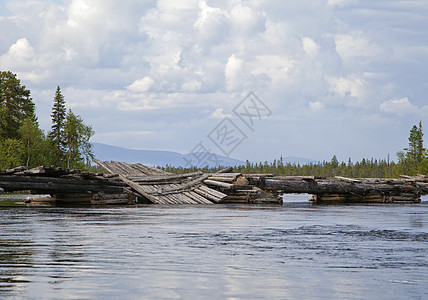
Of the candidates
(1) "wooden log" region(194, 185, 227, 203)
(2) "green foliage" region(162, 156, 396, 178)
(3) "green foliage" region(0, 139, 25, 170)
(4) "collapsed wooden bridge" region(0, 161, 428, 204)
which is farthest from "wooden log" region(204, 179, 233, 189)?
(2) "green foliage" region(162, 156, 396, 178)

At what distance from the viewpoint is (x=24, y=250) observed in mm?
9891

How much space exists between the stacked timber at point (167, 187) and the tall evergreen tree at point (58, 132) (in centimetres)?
5260

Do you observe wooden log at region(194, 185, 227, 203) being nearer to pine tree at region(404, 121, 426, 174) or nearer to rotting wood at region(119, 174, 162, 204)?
rotting wood at region(119, 174, 162, 204)

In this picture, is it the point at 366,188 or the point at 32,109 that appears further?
the point at 32,109

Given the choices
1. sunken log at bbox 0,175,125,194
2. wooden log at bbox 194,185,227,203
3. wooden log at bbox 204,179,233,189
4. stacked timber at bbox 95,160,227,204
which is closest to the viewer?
sunken log at bbox 0,175,125,194

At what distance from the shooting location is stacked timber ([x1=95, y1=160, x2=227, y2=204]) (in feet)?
107

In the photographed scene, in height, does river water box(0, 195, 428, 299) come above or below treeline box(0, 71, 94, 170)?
below

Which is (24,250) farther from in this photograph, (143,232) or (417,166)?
(417,166)

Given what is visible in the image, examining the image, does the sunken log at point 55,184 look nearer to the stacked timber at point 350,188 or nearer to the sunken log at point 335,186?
the sunken log at point 335,186

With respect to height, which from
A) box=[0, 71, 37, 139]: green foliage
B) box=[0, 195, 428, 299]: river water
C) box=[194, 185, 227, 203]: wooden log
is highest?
box=[0, 71, 37, 139]: green foliage

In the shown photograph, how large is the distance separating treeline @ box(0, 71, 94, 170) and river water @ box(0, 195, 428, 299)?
69.1 meters

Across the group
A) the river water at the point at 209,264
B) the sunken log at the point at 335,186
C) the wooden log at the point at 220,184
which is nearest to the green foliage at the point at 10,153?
the wooden log at the point at 220,184

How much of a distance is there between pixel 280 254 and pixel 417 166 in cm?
10360

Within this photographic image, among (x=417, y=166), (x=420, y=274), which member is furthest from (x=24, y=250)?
(x=417, y=166)
